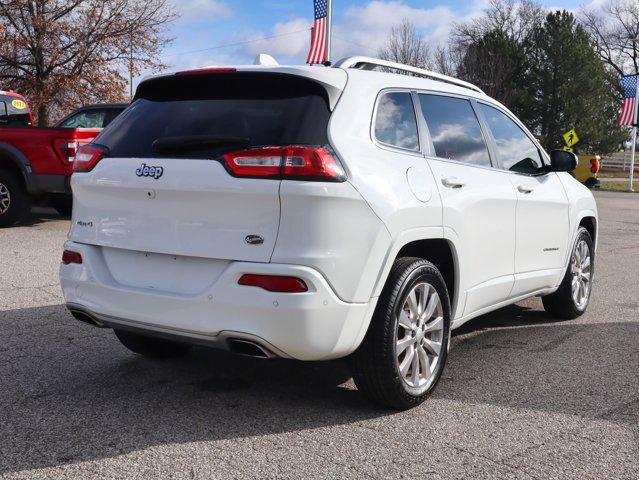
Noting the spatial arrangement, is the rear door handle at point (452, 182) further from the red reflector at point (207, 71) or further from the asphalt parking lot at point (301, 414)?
the red reflector at point (207, 71)

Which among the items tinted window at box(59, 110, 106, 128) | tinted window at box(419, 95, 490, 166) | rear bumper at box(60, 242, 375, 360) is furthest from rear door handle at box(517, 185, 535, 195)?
tinted window at box(59, 110, 106, 128)

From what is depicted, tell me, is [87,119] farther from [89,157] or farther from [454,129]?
[454,129]

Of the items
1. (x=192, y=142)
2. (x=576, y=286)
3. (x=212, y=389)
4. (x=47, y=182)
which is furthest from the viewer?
(x=47, y=182)

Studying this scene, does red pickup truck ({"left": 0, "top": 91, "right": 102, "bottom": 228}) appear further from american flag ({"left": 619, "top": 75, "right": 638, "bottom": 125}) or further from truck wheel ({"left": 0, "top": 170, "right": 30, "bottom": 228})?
american flag ({"left": 619, "top": 75, "right": 638, "bottom": 125})

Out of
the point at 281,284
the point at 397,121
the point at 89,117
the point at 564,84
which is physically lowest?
A: the point at 281,284

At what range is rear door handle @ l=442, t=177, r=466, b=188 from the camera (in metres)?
4.29

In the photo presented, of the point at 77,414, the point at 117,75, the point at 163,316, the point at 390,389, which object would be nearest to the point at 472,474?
the point at 390,389

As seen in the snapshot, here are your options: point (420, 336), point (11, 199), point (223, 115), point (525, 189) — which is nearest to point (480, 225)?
point (525, 189)

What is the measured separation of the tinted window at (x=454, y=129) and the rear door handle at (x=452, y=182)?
16cm

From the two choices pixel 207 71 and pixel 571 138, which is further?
pixel 571 138

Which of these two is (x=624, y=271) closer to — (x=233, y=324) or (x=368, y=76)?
(x=368, y=76)

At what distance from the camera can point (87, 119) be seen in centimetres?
1362

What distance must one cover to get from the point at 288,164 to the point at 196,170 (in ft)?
1.53

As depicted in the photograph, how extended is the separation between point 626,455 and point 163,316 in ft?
7.30
